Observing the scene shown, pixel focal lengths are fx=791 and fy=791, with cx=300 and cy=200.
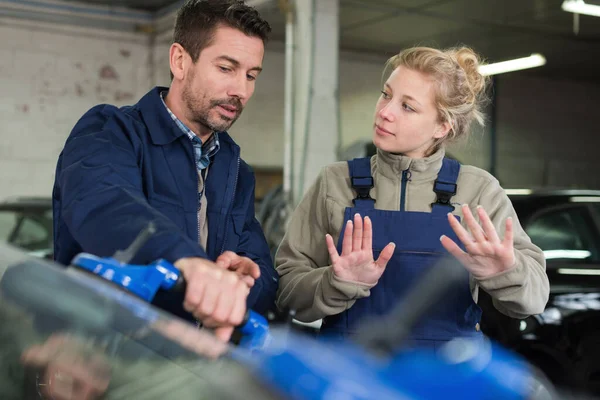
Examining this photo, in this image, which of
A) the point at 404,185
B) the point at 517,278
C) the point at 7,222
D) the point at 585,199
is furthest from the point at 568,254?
the point at 7,222

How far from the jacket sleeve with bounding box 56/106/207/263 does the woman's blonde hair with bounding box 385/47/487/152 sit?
0.75 meters

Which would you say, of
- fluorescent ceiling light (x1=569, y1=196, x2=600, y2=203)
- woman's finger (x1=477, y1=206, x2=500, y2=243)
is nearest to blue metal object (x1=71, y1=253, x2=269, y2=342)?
woman's finger (x1=477, y1=206, x2=500, y2=243)

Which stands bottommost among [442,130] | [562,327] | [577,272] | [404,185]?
[562,327]

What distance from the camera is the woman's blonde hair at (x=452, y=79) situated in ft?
6.58

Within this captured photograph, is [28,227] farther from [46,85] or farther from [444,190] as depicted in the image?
[444,190]

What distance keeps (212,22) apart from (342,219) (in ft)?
1.87

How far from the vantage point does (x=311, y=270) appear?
192 cm

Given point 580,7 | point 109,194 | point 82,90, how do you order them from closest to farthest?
point 109,194
point 580,7
point 82,90

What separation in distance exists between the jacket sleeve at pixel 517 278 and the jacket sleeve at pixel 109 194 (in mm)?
746

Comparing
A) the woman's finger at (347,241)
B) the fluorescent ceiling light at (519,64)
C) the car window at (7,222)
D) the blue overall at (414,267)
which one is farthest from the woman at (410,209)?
the fluorescent ceiling light at (519,64)

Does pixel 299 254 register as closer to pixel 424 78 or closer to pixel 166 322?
pixel 424 78

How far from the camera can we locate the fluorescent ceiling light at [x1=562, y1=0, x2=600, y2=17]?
27.4 feet

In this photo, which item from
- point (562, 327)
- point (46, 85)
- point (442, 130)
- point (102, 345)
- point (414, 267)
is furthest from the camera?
point (46, 85)

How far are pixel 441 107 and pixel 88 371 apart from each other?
4.05 ft
